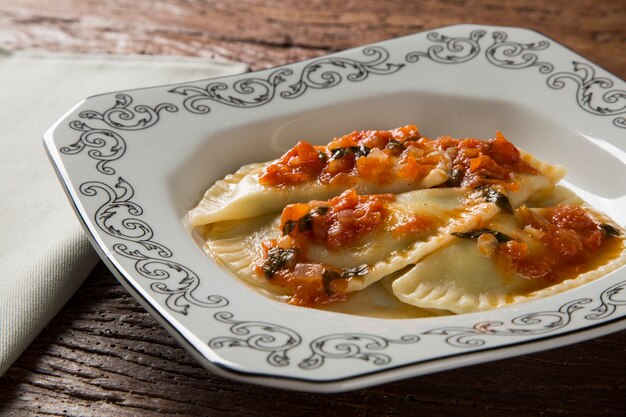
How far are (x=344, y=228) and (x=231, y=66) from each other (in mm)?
2761

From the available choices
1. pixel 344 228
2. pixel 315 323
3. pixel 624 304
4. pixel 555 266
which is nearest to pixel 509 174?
pixel 555 266

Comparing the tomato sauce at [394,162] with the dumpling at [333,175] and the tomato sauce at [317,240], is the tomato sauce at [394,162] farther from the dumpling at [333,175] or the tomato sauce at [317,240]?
the tomato sauce at [317,240]

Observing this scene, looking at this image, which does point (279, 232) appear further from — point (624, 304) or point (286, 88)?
point (624, 304)

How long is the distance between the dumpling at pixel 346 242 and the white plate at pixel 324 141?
0.41m

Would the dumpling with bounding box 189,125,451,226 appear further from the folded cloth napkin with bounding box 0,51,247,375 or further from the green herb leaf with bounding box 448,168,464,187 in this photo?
the folded cloth napkin with bounding box 0,51,247,375

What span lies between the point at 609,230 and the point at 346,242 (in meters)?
1.54

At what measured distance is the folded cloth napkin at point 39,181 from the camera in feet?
13.5

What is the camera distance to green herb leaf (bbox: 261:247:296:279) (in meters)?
4.20

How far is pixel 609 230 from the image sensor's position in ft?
15.0

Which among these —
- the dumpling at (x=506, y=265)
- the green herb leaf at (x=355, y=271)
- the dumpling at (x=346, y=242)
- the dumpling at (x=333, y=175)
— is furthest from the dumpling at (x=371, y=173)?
the green herb leaf at (x=355, y=271)

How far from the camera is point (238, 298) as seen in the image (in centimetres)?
358

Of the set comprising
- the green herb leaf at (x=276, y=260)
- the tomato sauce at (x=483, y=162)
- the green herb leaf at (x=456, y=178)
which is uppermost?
the tomato sauce at (x=483, y=162)

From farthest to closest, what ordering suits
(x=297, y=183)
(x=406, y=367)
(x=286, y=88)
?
1. (x=286, y=88)
2. (x=297, y=183)
3. (x=406, y=367)

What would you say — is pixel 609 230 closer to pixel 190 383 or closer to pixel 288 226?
pixel 288 226
